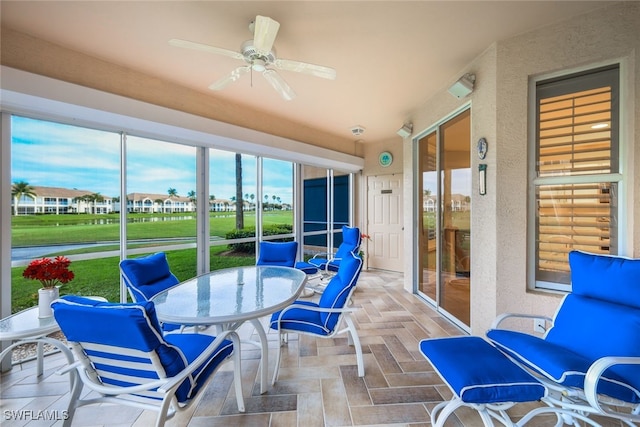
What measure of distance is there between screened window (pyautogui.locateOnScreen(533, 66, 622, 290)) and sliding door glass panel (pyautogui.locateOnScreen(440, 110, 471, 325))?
2.27 feet

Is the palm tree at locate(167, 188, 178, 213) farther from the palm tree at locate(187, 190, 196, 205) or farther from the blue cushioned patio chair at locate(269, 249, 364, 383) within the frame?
the blue cushioned patio chair at locate(269, 249, 364, 383)

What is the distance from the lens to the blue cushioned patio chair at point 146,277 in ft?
7.02

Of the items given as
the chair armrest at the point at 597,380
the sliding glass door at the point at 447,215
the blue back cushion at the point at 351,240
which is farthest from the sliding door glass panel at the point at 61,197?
the sliding glass door at the point at 447,215

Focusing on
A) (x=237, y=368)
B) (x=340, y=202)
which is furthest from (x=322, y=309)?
(x=340, y=202)

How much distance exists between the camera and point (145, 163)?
3.25 m

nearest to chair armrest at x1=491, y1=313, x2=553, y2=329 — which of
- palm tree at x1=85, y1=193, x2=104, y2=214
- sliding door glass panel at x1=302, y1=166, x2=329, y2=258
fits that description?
palm tree at x1=85, y1=193, x2=104, y2=214

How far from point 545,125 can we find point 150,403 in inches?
132

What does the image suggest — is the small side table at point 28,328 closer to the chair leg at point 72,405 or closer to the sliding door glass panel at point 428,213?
the chair leg at point 72,405

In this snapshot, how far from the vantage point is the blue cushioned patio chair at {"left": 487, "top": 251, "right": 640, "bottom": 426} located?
1319 mm

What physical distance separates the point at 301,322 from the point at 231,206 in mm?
2678

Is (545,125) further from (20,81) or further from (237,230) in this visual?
(20,81)

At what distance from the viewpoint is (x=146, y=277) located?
2.27 metres

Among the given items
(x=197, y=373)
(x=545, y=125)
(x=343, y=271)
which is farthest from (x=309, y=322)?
(x=545, y=125)

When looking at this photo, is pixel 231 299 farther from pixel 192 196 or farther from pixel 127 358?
pixel 192 196
